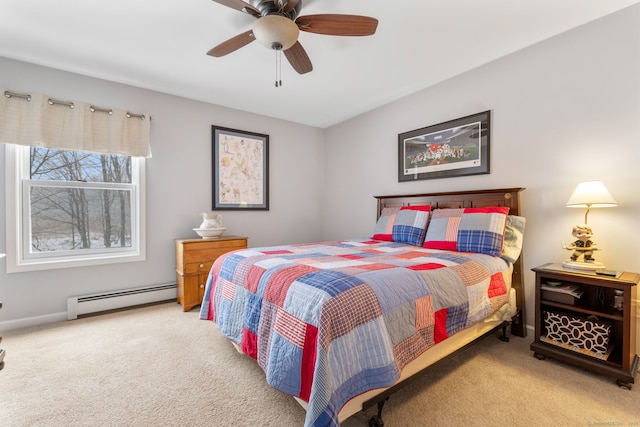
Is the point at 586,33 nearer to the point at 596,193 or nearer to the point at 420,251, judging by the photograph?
the point at 596,193

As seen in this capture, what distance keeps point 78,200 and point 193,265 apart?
4.44ft

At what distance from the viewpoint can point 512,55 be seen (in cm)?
257

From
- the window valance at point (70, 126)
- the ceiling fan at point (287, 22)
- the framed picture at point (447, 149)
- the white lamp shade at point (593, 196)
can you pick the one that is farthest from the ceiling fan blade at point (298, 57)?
the white lamp shade at point (593, 196)

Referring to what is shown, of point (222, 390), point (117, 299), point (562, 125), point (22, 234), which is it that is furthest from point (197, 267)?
point (562, 125)

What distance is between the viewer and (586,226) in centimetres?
207

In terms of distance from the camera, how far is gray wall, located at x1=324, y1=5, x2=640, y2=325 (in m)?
2.01

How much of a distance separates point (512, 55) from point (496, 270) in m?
1.98

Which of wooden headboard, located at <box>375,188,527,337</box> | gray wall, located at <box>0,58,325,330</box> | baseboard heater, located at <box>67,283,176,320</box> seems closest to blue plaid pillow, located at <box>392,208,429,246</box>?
wooden headboard, located at <box>375,188,527,337</box>

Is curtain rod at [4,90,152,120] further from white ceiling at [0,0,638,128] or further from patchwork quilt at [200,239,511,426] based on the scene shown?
patchwork quilt at [200,239,511,426]

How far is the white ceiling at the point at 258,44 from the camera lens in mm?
1987

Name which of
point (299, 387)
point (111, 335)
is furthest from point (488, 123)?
point (111, 335)

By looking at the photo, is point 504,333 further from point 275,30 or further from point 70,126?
point 70,126

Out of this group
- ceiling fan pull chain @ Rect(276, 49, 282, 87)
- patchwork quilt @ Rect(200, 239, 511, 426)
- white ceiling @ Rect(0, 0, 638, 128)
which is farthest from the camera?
ceiling fan pull chain @ Rect(276, 49, 282, 87)

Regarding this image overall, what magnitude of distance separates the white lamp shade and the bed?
0.46 meters
